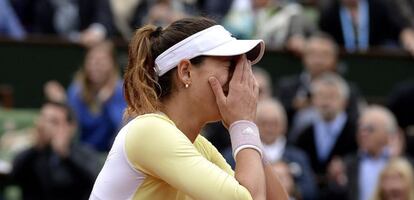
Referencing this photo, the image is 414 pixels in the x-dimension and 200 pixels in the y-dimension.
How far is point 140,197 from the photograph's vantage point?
13.3 ft

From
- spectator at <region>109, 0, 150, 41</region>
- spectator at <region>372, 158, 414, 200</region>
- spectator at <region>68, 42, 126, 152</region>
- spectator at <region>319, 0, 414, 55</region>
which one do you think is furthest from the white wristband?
spectator at <region>109, 0, 150, 41</region>

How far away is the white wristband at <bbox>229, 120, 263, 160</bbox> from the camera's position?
4.11m

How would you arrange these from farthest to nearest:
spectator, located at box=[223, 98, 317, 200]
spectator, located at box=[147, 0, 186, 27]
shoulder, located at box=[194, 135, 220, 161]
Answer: spectator, located at box=[147, 0, 186, 27] → spectator, located at box=[223, 98, 317, 200] → shoulder, located at box=[194, 135, 220, 161]

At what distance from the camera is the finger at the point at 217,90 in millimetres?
4078

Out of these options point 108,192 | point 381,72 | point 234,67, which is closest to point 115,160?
point 108,192

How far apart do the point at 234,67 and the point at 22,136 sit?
7585 millimetres

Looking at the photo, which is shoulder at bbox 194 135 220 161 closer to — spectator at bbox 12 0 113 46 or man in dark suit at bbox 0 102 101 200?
man in dark suit at bbox 0 102 101 200

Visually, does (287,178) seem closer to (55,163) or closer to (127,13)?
(55,163)

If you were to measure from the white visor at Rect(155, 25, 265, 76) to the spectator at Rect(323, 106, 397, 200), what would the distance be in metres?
6.06

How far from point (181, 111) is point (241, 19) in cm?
869

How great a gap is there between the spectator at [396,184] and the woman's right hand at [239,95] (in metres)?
5.28

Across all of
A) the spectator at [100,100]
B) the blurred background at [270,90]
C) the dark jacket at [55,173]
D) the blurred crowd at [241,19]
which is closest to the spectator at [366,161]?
the blurred background at [270,90]

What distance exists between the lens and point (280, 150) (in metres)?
10.2

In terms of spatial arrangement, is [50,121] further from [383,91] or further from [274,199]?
[274,199]
